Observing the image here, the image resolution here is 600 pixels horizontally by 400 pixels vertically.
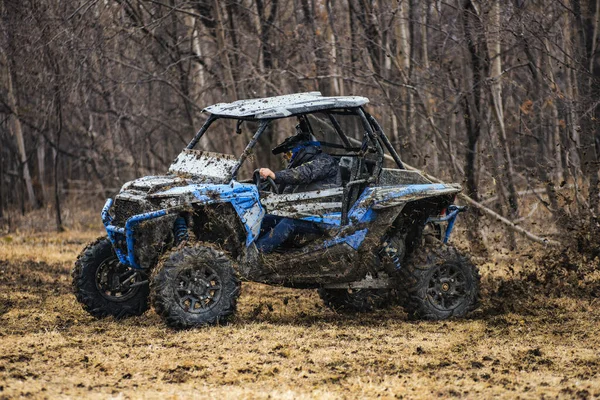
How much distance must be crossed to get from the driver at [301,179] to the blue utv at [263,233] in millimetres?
77

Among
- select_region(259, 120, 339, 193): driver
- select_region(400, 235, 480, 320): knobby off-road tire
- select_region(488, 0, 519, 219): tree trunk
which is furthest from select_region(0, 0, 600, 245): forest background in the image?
select_region(259, 120, 339, 193): driver

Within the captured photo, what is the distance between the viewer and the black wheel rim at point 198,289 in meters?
7.55

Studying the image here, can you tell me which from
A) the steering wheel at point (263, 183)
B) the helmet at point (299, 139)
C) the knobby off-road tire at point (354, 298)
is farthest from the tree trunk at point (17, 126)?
the knobby off-road tire at point (354, 298)

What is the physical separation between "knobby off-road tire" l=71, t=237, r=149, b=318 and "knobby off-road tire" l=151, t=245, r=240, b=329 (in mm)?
967

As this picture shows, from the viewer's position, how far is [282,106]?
791cm

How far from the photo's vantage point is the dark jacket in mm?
7996

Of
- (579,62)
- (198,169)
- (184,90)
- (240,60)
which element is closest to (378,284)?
(198,169)

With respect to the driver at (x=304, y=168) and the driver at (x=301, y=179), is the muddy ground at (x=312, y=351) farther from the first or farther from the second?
the driver at (x=304, y=168)

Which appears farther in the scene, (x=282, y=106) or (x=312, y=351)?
(x=282, y=106)

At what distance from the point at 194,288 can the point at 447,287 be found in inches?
99.9

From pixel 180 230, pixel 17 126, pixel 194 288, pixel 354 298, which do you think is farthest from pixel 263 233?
pixel 17 126

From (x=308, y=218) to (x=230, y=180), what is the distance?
2.75 feet

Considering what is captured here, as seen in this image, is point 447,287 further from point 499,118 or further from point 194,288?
point 499,118

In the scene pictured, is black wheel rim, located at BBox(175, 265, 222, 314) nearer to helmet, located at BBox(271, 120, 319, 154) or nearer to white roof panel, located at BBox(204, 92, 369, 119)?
white roof panel, located at BBox(204, 92, 369, 119)
